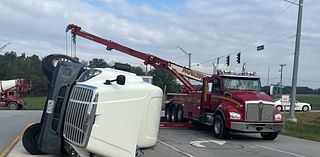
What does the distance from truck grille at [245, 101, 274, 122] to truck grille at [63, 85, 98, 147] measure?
10273mm

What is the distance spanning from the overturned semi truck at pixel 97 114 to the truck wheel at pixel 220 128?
30.9ft

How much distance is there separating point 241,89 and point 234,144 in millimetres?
3648

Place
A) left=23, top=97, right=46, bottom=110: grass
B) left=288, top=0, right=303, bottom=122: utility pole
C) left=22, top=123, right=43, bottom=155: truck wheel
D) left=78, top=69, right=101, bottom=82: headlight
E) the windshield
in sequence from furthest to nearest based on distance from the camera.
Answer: left=23, top=97, right=46, bottom=110: grass → left=288, top=0, right=303, bottom=122: utility pole → the windshield → left=22, top=123, right=43, bottom=155: truck wheel → left=78, top=69, right=101, bottom=82: headlight

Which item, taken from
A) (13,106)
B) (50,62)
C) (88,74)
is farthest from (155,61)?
(13,106)

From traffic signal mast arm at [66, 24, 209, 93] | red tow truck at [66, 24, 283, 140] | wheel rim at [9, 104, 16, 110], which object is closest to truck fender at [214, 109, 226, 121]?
red tow truck at [66, 24, 283, 140]

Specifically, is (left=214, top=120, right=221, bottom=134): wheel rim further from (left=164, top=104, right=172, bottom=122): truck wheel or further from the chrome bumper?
(left=164, top=104, right=172, bottom=122): truck wheel

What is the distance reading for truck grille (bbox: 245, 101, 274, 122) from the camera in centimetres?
1834

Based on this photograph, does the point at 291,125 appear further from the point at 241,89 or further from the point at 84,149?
the point at 84,149

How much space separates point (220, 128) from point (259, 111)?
5.41 feet

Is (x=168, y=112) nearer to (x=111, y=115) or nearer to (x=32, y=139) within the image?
(x=32, y=139)

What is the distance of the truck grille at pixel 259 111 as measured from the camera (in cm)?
1834

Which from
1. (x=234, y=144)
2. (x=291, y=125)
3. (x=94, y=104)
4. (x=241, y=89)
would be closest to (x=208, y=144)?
(x=234, y=144)

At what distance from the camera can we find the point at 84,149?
852cm

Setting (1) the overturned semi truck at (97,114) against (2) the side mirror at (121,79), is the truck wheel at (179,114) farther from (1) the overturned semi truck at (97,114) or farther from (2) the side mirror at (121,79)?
(2) the side mirror at (121,79)
